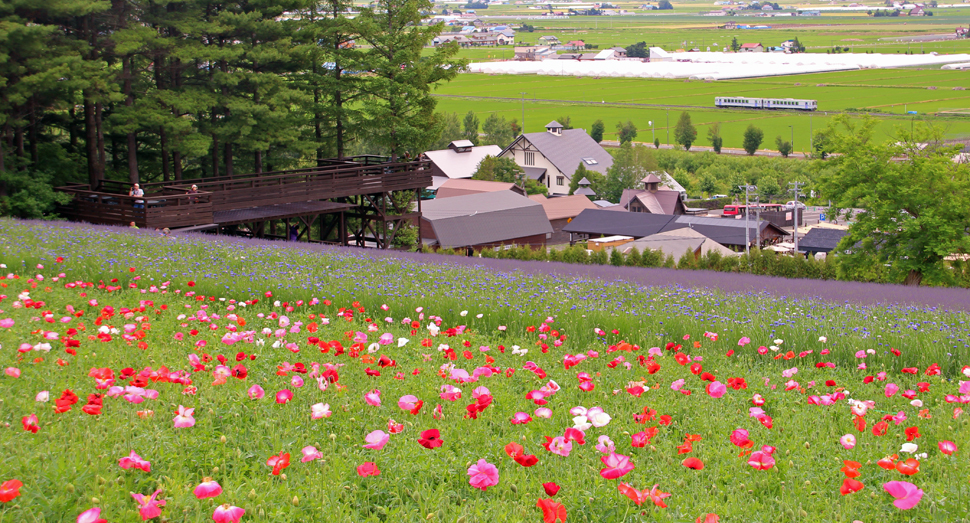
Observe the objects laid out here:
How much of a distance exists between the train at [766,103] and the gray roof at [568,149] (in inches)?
2486

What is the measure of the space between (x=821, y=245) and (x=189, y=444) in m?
57.4

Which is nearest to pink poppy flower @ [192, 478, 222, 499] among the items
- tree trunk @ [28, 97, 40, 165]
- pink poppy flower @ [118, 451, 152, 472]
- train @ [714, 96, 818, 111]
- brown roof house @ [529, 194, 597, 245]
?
pink poppy flower @ [118, 451, 152, 472]

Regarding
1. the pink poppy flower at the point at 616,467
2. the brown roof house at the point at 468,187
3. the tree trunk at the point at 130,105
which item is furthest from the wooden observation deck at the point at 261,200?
the brown roof house at the point at 468,187

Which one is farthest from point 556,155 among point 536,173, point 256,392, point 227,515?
point 227,515

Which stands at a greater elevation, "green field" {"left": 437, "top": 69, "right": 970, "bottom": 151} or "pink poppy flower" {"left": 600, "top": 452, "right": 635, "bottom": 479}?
"green field" {"left": 437, "top": 69, "right": 970, "bottom": 151}

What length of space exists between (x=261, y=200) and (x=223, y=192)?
167 centimetres

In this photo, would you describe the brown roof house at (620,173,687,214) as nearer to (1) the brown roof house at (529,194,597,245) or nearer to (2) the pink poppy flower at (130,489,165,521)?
(1) the brown roof house at (529,194,597,245)

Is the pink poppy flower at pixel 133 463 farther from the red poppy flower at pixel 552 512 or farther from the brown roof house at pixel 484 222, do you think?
the brown roof house at pixel 484 222

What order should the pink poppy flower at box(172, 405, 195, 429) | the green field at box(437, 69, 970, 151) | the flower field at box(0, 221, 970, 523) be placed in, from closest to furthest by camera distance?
the flower field at box(0, 221, 970, 523) < the pink poppy flower at box(172, 405, 195, 429) < the green field at box(437, 69, 970, 151)

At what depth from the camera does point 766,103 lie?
15162 centimetres

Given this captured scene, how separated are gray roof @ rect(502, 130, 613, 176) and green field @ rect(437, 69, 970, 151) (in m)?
27.1

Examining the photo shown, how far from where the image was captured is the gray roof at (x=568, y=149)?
308ft

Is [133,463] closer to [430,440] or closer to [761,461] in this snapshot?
[430,440]

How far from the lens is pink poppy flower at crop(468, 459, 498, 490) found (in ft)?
11.5
